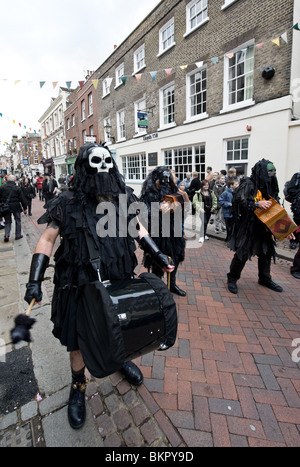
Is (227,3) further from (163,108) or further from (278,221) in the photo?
(278,221)

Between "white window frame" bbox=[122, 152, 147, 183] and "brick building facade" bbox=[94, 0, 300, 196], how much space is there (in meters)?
0.23

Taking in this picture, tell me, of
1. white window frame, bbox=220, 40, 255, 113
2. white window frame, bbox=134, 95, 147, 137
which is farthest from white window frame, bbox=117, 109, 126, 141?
white window frame, bbox=220, 40, 255, 113

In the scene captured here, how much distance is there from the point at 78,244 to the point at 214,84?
9247mm

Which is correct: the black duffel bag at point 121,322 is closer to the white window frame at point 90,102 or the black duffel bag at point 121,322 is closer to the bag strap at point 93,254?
the bag strap at point 93,254

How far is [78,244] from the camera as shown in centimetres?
165

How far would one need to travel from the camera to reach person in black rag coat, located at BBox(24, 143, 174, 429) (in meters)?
1.64

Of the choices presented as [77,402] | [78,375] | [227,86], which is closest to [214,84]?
[227,86]

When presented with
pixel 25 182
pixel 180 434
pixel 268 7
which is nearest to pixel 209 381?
pixel 180 434

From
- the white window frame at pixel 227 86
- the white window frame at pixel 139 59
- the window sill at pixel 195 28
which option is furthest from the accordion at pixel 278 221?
the white window frame at pixel 139 59

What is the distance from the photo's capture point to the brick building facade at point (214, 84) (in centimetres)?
674

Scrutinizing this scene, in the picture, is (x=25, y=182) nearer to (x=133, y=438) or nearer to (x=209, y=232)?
(x=209, y=232)

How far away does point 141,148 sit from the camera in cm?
1375

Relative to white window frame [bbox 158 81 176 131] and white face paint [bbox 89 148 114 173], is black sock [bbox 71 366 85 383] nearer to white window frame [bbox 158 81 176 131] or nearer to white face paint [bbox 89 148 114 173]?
white face paint [bbox 89 148 114 173]
